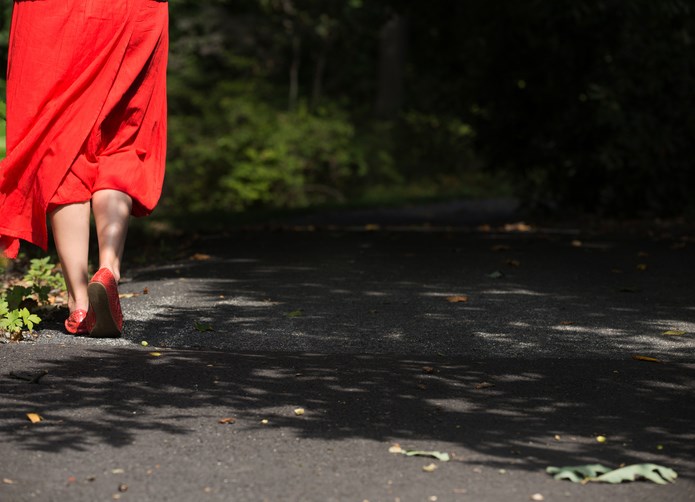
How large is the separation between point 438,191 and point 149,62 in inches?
830

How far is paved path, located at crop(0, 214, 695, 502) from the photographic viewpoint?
3775 millimetres

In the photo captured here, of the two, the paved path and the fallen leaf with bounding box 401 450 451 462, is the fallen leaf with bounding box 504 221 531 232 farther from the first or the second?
the fallen leaf with bounding box 401 450 451 462

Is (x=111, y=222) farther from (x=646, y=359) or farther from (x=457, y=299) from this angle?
(x=646, y=359)

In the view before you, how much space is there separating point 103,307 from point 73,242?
20.3 inches

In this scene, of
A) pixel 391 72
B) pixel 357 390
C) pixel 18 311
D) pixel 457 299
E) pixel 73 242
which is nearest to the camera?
pixel 357 390

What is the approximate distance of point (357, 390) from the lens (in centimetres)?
492

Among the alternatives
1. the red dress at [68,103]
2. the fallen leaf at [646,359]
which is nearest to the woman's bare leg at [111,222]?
the red dress at [68,103]

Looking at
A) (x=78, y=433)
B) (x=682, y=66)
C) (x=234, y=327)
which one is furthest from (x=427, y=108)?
(x=78, y=433)

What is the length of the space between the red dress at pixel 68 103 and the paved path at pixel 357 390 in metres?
0.64

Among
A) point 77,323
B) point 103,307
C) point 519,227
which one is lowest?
point 519,227

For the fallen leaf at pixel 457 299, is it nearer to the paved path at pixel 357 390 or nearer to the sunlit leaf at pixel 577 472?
the paved path at pixel 357 390

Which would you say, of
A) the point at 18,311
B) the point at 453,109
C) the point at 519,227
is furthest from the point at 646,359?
the point at 453,109

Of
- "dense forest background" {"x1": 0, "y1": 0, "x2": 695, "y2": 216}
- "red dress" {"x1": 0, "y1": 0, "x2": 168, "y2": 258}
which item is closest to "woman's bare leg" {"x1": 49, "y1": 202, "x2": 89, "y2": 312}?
"red dress" {"x1": 0, "y1": 0, "x2": 168, "y2": 258}

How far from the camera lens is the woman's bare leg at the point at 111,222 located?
235 inches
